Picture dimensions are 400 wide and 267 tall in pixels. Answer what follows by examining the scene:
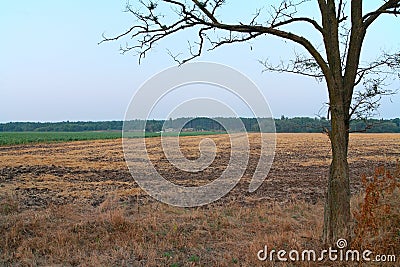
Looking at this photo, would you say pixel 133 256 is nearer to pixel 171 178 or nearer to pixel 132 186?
pixel 132 186

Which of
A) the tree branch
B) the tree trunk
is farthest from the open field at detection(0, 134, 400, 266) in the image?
the tree branch

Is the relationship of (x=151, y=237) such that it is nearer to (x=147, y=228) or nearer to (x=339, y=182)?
(x=147, y=228)

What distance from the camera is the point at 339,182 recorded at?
6.24 meters

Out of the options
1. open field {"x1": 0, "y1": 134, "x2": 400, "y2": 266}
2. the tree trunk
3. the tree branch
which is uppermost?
the tree branch

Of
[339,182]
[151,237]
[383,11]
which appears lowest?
[151,237]

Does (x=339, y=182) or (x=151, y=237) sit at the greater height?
(x=339, y=182)

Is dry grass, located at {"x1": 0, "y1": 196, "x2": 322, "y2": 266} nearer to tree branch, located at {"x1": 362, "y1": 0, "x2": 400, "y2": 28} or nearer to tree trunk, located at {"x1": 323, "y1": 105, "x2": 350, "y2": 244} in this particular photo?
tree trunk, located at {"x1": 323, "y1": 105, "x2": 350, "y2": 244}

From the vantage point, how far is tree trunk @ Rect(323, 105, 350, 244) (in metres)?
6.18

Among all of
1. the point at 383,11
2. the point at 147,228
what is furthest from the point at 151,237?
the point at 383,11

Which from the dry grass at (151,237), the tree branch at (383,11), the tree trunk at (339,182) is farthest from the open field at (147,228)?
the tree branch at (383,11)

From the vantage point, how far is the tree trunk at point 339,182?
20.3 feet

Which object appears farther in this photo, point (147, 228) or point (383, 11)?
point (147, 228)

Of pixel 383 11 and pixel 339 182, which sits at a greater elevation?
pixel 383 11

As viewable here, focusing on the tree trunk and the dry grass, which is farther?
the tree trunk
